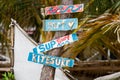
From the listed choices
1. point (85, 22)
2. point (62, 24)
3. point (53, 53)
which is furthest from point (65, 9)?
point (53, 53)

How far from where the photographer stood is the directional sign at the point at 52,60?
153 inches

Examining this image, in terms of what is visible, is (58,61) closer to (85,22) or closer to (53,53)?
(53,53)

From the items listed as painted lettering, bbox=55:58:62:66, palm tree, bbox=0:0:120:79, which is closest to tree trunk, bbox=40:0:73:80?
palm tree, bbox=0:0:120:79

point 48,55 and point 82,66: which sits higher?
Result: point 48,55

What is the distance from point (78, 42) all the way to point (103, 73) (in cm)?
292

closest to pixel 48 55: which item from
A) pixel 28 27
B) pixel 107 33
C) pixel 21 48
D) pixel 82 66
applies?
pixel 107 33

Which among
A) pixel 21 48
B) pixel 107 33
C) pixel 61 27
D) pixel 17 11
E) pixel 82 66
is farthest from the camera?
pixel 17 11

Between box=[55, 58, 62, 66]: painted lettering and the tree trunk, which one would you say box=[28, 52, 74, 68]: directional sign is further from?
the tree trunk

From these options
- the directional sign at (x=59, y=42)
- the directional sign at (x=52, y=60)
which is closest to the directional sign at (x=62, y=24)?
the directional sign at (x=59, y=42)

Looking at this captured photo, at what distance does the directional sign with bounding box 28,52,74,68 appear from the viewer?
3.90 metres

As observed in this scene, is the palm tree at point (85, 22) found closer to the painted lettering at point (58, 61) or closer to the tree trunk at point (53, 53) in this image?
the tree trunk at point (53, 53)

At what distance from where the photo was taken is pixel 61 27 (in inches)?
153

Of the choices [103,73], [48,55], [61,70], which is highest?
[48,55]

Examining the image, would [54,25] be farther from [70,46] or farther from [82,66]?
[82,66]
